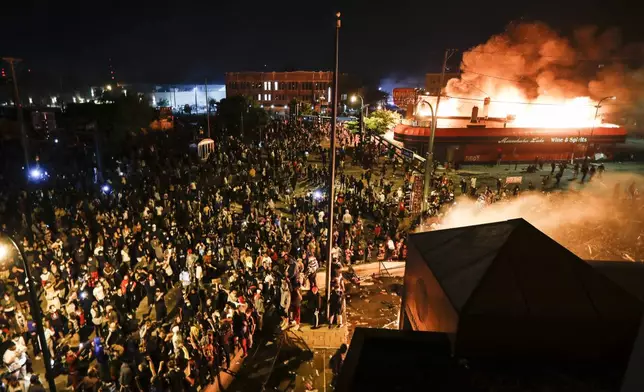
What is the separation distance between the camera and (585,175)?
27156 mm

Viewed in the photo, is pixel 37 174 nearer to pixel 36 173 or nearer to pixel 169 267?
pixel 36 173

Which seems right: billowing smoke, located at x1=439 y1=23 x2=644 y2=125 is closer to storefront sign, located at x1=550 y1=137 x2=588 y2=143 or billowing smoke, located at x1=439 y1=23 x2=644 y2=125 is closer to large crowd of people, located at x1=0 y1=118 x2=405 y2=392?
storefront sign, located at x1=550 y1=137 x2=588 y2=143

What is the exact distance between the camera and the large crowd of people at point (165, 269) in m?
8.03

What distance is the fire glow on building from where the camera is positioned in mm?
36344

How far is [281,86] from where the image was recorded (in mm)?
82938

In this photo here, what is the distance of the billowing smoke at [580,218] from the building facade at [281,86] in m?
62.3

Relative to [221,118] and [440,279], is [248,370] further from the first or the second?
[221,118]

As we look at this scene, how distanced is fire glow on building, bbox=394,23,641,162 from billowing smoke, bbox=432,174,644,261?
1398cm

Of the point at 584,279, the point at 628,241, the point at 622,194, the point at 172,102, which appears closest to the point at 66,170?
the point at 584,279

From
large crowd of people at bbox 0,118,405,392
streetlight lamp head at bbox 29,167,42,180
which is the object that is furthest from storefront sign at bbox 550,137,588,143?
streetlight lamp head at bbox 29,167,42,180

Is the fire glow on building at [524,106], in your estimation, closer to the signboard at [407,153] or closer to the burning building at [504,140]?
the burning building at [504,140]

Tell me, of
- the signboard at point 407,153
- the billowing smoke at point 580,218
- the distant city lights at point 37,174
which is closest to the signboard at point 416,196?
the billowing smoke at point 580,218

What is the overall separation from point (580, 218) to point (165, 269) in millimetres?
18890

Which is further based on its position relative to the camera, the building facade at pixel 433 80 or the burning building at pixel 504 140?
the building facade at pixel 433 80
